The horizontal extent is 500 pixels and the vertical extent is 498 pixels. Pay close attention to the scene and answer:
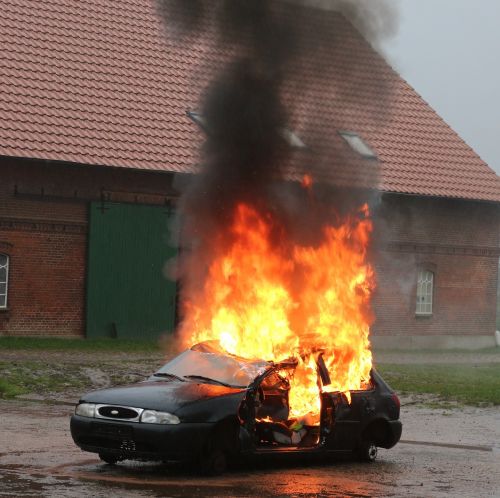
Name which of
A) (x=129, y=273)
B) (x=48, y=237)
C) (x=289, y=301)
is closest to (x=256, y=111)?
(x=289, y=301)

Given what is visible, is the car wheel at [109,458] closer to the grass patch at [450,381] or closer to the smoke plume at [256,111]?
the smoke plume at [256,111]

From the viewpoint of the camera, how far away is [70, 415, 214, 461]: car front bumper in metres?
12.0

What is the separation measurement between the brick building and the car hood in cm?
1378

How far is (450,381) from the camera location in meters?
25.8

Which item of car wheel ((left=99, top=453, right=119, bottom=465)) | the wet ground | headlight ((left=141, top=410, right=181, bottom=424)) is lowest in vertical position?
the wet ground

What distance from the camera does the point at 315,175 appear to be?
1741 centimetres

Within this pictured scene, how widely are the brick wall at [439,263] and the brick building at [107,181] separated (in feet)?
0.18

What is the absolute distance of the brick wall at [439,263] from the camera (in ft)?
123

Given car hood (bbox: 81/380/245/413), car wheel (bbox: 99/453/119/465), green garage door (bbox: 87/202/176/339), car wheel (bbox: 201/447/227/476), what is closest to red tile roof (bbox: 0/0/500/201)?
green garage door (bbox: 87/202/176/339)

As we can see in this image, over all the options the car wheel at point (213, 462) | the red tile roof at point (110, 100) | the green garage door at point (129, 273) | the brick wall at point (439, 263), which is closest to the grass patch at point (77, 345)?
the green garage door at point (129, 273)

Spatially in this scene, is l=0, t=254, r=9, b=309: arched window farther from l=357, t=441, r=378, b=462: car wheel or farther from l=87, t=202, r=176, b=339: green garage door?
l=357, t=441, r=378, b=462: car wheel

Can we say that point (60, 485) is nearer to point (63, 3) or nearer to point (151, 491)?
point (151, 491)

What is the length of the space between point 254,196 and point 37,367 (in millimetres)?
Result: 8869

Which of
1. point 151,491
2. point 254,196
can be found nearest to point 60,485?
point 151,491
